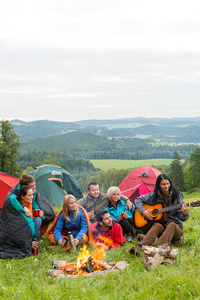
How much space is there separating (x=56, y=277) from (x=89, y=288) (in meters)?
0.73

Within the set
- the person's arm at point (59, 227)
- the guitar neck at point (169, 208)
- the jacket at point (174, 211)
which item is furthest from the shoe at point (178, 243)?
the person's arm at point (59, 227)

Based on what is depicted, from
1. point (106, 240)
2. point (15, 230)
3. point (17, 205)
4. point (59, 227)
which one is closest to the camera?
point (15, 230)

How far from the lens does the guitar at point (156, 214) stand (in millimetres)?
5422

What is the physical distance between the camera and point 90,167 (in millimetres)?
84062

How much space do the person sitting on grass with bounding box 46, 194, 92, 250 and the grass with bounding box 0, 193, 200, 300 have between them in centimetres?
78

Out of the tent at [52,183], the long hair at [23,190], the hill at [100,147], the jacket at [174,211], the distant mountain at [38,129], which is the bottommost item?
the hill at [100,147]

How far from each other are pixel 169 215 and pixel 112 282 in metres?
2.12

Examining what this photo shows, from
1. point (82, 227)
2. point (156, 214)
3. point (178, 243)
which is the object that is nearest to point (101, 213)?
point (82, 227)

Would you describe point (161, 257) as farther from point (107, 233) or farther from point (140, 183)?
point (140, 183)

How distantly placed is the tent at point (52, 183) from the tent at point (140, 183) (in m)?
2.67

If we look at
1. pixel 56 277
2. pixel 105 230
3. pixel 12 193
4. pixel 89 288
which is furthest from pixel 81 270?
pixel 12 193

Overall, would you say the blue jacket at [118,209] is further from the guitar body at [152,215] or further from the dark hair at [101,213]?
the dark hair at [101,213]

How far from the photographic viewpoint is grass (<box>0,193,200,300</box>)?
331 cm

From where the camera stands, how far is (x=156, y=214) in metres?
5.55
